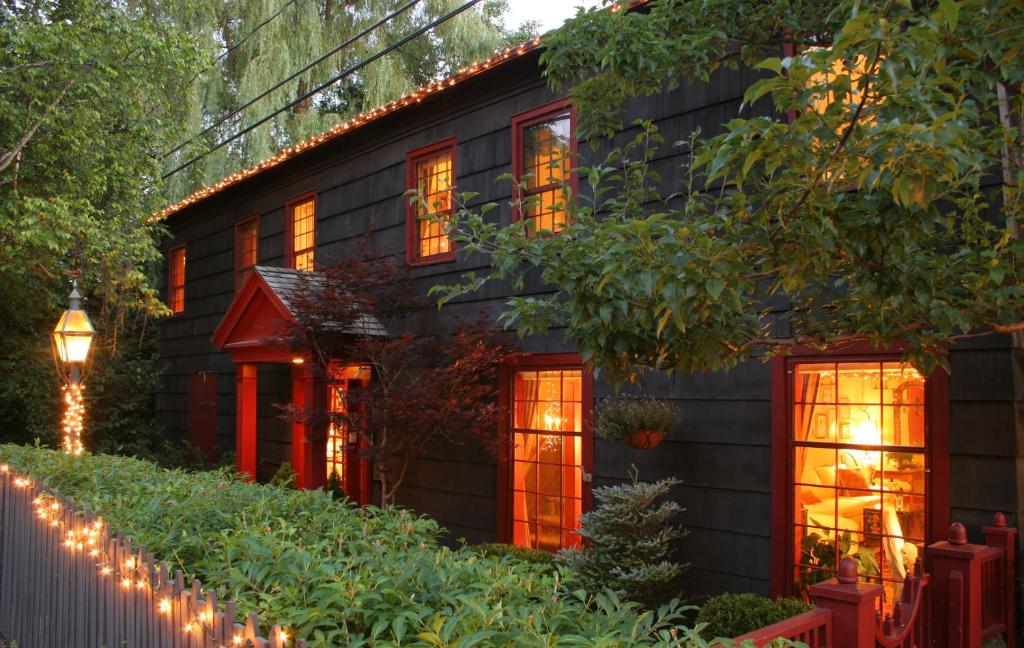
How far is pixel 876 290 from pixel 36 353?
18.4 meters

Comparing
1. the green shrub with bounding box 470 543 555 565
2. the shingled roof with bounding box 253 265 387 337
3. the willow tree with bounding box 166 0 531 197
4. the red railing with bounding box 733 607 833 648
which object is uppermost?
the willow tree with bounding box 166 0 531 197

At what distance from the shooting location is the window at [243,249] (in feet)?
52.2

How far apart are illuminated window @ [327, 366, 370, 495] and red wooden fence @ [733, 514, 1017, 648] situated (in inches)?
230

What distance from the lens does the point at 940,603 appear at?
218 inches

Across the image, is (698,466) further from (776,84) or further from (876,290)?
(776,84)

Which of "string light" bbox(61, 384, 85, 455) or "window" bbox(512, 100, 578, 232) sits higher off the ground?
"window" bbox(512, 100, 578, 232)

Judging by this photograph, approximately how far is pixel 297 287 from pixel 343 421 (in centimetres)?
185

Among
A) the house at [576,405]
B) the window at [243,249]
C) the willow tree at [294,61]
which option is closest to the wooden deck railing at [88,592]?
the house at [576,405]

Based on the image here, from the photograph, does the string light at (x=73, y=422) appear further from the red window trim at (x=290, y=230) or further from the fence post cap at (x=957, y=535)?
the fence post cap at (x=957, y=535)

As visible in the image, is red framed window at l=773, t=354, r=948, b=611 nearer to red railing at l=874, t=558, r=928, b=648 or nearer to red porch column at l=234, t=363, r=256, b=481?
red railing at l=874, t=558, r=928, b=648

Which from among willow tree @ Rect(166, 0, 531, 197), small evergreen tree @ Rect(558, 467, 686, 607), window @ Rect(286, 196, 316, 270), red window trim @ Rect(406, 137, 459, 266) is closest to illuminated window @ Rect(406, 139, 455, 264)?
red window trim @ Rect(406, 137, 459, 266)

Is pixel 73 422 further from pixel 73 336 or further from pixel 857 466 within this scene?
pixel 857 466

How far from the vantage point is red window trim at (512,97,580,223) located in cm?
916

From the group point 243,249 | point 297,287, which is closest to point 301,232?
point 243,249
